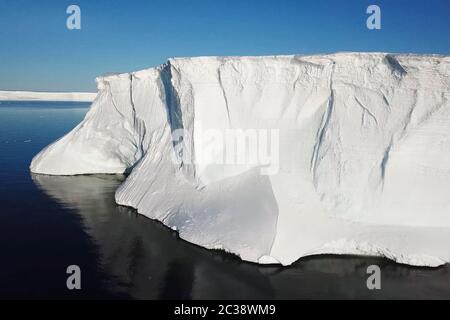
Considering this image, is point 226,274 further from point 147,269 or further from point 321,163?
point 321,163

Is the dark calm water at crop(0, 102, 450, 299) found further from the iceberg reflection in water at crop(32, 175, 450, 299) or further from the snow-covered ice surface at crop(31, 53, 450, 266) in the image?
the snow-covered ice surface at crop(31, 53, 450, 266)

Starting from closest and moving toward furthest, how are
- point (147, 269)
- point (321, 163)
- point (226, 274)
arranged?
point (226, 274)
point (147, 269)
point (321, 163)

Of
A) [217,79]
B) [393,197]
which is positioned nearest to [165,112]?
[217,79]

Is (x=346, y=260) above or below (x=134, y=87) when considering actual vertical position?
A: below

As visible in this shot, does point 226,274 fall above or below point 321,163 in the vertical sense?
below

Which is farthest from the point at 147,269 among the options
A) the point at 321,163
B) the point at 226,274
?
the point at 321,163

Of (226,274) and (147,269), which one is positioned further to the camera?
(147,269)
